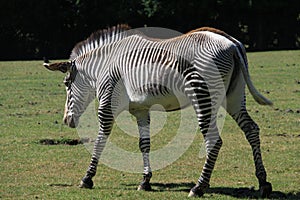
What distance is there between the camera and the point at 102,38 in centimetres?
877

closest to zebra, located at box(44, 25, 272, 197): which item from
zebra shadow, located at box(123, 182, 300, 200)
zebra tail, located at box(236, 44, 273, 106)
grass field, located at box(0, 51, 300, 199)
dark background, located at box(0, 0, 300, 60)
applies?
zebra tail, located at box(236, 44, 273, 106)

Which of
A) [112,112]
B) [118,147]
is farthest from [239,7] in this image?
[112,112]

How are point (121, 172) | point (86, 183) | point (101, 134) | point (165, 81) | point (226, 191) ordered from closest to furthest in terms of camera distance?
point (165, 81) < point (226, 191) < point (86, 183) < point (101, 134) < point (121, 172)

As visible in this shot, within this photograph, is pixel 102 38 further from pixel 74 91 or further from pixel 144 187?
pixel 144 187

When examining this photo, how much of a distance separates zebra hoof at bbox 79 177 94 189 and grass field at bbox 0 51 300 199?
10 cm

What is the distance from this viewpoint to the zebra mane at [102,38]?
28.5 feet

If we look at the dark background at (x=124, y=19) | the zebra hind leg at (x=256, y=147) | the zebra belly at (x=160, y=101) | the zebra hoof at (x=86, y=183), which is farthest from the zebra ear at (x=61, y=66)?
the dark background at (x=124, y=19)

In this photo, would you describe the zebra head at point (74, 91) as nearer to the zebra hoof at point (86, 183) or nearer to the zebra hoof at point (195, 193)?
the zebra hoof at point (86, 183)

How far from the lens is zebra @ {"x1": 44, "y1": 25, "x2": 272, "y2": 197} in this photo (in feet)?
24.2

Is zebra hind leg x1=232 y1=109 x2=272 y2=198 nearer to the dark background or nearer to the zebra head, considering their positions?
the zebra head

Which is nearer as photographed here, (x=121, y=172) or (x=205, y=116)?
(x=205, y=116)

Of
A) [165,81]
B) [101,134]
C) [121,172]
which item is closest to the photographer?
[165,81]

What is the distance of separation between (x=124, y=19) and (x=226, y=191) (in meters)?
30.3

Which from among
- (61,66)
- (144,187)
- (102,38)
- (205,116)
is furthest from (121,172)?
(205,116)
